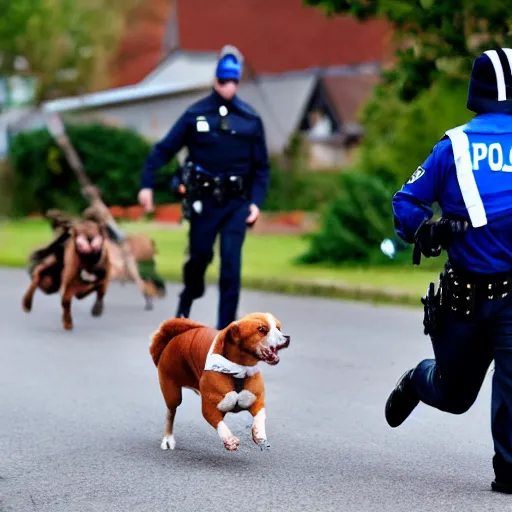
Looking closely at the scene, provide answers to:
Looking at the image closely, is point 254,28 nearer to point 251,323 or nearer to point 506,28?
point 506,28

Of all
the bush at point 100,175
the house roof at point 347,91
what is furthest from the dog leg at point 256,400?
the house roof at point 347,91

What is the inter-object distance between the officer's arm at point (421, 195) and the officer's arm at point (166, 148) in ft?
13.5

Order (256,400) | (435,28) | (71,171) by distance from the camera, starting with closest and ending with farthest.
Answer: (256,400)
(435,28)
(71,171)

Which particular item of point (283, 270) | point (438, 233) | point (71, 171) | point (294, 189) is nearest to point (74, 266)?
point (438, 233)

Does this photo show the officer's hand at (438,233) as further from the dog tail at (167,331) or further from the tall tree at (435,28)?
the tall tree at (435,28)

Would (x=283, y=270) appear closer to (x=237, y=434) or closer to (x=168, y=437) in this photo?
(x=237, y=434)

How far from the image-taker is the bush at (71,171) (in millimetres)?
29734

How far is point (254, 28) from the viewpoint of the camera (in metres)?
43.2

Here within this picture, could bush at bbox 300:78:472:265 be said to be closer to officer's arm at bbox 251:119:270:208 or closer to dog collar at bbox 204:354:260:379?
officer's arm at bbox 251:119:270:208

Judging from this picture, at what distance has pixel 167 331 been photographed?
20.0 ft

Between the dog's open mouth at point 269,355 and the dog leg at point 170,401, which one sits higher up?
the dog's open mouth at point 269,355

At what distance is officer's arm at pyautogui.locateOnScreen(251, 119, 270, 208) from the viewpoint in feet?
30.4

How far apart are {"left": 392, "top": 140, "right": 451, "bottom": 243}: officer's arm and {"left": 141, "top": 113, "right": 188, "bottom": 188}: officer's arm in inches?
162

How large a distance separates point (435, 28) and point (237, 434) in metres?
6.12
